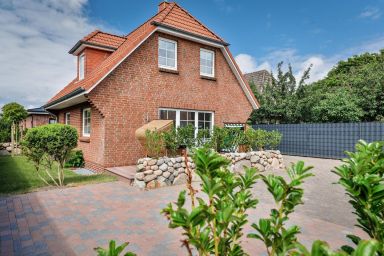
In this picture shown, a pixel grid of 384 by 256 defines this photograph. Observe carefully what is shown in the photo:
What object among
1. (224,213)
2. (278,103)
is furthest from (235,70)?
(224,213)

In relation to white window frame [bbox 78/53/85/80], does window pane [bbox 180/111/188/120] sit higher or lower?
lower

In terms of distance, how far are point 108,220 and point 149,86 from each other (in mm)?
6747

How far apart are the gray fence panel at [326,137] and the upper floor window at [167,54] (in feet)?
31.3

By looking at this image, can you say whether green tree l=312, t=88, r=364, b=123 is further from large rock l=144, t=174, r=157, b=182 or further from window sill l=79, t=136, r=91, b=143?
window sill l=79, t=136, r=91, b=143

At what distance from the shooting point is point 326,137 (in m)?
15.1

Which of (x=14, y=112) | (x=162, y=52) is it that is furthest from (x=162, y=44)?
(x=14, y=112)

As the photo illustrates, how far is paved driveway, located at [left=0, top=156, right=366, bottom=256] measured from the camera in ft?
12.5

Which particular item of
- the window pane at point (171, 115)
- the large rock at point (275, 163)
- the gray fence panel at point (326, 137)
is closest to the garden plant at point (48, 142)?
the window pane at point (171, 115)

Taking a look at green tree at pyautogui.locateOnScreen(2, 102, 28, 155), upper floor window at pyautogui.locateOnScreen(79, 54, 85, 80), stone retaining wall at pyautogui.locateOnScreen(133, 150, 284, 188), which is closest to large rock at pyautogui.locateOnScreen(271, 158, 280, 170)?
stone retaining wall at pyautogui.locateOnScreen(133, 150, 284, 188)

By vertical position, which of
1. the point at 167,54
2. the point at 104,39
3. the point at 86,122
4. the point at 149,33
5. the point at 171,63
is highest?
the point at 104,39

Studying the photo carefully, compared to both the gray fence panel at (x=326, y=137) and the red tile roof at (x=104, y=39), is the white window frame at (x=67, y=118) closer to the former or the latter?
the red tile roof at (x=104, y=39)

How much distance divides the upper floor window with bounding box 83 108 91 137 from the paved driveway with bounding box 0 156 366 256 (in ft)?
15.4

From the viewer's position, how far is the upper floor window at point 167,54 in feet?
36.3

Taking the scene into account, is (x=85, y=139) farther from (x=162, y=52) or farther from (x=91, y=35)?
(x=91, y=35)
